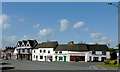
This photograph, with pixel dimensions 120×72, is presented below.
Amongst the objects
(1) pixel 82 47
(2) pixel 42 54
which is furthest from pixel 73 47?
(2) pixel 42 54

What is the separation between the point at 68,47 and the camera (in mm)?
68562

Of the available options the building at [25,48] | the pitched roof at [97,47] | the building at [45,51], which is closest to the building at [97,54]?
the pitched roof at [97,47]

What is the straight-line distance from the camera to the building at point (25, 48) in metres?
84.4

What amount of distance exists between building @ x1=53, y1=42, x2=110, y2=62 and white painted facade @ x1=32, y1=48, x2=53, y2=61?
20.5ft

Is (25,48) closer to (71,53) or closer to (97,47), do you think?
(71,53)

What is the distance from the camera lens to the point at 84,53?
66.0 m

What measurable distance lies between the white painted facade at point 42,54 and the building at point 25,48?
3.47 meters

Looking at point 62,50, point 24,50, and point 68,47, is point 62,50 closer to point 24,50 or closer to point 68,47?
point 68,47

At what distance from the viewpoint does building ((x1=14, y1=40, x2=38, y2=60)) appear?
84431 millimetres

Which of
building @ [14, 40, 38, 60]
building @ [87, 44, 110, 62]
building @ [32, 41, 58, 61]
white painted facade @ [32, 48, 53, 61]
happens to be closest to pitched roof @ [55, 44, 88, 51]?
building @ [87, 44, 110, 62]

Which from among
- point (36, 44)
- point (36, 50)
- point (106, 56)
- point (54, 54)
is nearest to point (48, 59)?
point (54, 54)

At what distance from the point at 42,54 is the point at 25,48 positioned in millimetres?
14653

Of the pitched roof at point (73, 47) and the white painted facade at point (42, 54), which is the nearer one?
the pitched roof at point (73, 47)

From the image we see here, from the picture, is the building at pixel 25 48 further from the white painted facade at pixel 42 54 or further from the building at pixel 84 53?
the building at pixel 84 53
